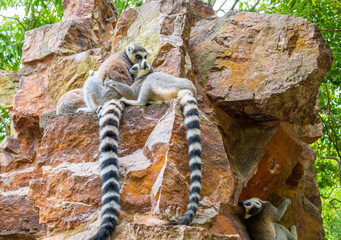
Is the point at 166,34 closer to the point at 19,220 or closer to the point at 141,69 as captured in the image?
the point at 141,69

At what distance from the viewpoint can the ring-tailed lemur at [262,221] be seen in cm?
586

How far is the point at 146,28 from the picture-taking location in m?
6.89

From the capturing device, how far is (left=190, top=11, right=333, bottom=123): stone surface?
5.66 meters

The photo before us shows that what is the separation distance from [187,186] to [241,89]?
7.39 feet

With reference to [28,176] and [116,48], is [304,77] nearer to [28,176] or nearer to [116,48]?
[116,48]

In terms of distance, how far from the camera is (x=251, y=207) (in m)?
5.79

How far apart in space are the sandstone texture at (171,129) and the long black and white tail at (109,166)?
0.20m

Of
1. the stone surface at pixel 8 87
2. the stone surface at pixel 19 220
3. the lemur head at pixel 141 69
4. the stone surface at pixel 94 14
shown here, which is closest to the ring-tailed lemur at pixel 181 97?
the lemur head at pixel 141 69

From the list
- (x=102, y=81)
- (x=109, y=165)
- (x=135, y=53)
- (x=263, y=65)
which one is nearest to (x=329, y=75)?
(x=263, y=65)

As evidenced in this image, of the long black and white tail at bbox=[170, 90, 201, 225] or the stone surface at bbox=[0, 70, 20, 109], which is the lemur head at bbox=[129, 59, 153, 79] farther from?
the stone surface at bbox=[0, 70, 20, 109]

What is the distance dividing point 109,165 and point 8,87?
15.9 ft

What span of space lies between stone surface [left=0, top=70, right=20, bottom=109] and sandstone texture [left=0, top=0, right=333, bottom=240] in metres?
0.03

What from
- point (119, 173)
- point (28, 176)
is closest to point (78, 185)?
point (119, 173)

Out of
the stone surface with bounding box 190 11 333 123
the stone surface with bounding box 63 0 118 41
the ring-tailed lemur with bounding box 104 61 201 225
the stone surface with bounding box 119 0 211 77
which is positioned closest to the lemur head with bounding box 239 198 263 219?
the stone surface with bounding box 190 11 333 123
